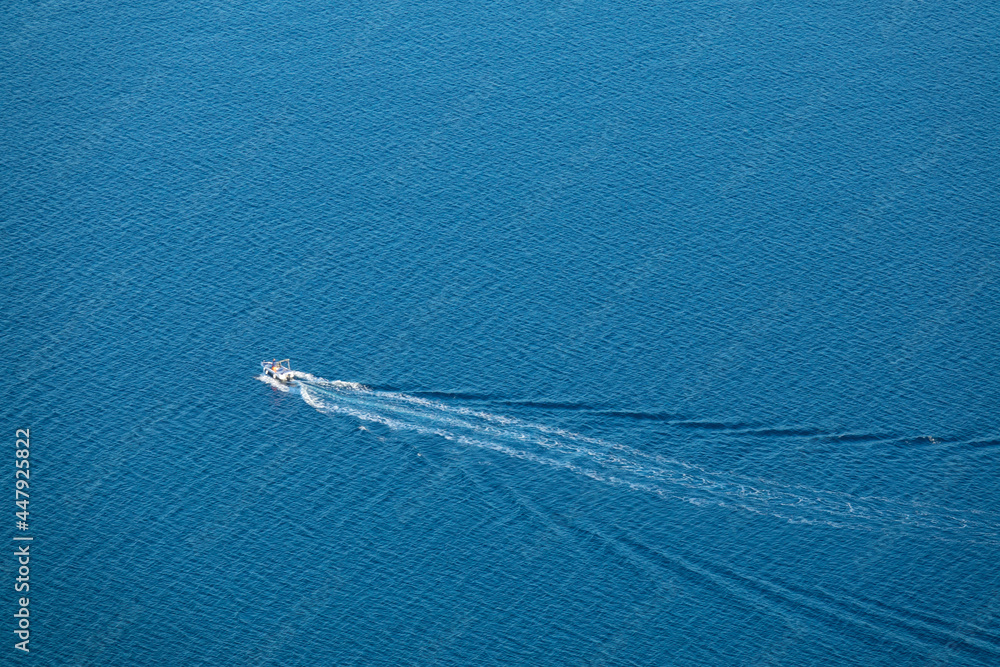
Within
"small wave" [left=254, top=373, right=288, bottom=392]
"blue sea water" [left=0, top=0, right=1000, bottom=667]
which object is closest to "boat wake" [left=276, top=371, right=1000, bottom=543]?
"blue sea water" [left=0, top=0, right=1000, bottom=667]

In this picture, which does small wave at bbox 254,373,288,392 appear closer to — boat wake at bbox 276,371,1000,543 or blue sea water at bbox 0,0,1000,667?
blue sea water at bbox 0,0,1000,667

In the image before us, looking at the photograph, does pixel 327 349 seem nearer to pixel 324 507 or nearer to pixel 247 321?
pixel 247 321

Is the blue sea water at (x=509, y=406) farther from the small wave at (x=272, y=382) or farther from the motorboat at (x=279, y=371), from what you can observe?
the motorboat at (x=279, y=371)

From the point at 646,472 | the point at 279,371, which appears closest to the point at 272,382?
the point at 279,371

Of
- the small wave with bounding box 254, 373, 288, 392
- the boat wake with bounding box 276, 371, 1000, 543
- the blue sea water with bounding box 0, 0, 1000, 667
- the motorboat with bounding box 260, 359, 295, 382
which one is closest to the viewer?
the blue sea water with bounding box 0, 0, 1000, 667

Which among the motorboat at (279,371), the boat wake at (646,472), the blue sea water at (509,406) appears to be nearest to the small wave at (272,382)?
the motorboat at (279,371)

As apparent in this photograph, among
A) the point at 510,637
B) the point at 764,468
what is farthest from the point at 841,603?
the point at 510,637

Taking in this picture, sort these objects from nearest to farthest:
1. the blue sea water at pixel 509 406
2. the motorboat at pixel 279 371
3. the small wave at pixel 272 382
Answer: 1. the blue sea water at pixel 509 406
2. the small wave at pixel 272 382
3. the motorboat at pixel 279 371
